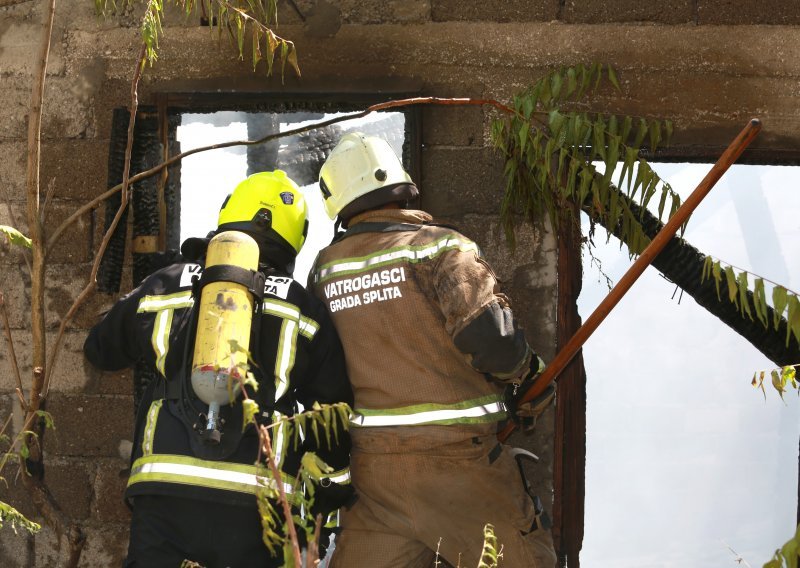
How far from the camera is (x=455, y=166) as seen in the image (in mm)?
4512

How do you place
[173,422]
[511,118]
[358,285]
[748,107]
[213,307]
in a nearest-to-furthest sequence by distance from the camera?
[213,307] < [173,422] < [358,285] < [511,118] < [748,107]

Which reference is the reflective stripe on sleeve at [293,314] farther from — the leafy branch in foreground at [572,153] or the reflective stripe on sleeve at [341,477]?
the leafy branch in foreground at [572,153]

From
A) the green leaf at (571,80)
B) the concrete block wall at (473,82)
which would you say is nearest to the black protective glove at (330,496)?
the concrete block wall at (473,82)

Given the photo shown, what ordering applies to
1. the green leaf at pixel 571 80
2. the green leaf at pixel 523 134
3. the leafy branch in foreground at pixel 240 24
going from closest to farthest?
the leafy branch in foreground at pixel 240 24, the green leaf at pixel 523 134, the green leaf at pixel 571 80

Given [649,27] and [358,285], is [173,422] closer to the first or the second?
[358,285]

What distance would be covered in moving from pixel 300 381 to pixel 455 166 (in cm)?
151

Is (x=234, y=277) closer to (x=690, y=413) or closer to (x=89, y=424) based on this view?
(x=89, y=424)

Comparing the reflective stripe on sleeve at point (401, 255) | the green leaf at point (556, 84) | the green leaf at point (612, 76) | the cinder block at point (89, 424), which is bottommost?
the cinder block at point (89, 424)

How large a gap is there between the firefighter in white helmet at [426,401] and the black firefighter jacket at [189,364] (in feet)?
0.38

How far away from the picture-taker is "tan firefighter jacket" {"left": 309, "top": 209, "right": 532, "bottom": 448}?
3338 millimetres

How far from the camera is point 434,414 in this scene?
3383 millimetres

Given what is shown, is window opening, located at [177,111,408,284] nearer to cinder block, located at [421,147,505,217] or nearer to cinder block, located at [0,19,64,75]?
cinder block, located at [421,147,505,217]

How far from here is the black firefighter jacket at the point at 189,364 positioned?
3184 mm

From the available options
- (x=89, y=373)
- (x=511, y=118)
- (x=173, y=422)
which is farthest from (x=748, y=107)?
(x=89, y=373)
